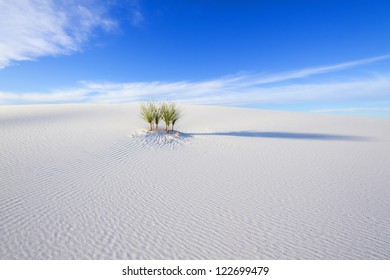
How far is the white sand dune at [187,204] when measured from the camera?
285 cm

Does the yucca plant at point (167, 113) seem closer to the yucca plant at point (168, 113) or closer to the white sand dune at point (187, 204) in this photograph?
the yucca plant at point (168, 113)

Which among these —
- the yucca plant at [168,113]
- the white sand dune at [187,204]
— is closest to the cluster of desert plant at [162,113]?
the yucca plant at [168,113]

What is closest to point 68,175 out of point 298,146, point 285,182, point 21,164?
point 21,164

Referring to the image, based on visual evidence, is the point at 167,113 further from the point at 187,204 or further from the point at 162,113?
the point at 187,204

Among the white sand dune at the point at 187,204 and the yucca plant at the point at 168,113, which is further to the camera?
the yucca plant at the point at 168,113

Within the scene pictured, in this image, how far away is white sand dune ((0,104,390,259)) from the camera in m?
2.85

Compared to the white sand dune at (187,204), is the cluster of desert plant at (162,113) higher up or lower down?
higher up

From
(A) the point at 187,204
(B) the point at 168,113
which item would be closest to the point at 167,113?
(B) the point at 168,113

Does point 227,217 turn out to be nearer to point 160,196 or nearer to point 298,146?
point 160,196

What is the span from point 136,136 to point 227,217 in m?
7.01

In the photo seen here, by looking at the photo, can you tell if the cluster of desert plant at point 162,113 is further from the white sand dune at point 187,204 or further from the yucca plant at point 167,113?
the white sand dune at point 187,204

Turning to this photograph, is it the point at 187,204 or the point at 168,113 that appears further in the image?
the point at 168,113

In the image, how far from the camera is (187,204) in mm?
4090

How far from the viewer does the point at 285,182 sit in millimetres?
5367
